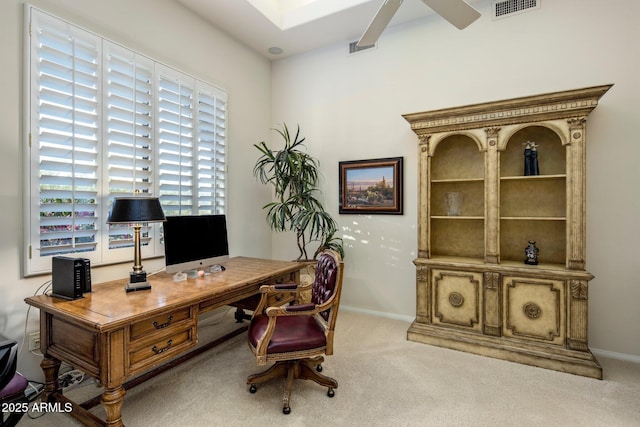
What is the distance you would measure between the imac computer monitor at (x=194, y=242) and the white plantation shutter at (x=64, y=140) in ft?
1.94

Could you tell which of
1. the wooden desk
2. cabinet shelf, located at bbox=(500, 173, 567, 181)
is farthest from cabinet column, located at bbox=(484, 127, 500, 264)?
the wooden desk

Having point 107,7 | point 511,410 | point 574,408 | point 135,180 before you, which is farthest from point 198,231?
point 574,408

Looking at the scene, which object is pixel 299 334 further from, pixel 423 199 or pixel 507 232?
pixel 507 232

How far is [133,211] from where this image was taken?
214cm

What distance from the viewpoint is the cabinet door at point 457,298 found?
9.73 ft

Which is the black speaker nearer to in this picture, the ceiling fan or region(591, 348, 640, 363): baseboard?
the ceiling fan

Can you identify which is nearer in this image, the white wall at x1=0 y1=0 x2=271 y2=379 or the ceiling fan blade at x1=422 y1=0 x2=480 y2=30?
the ceiling fan blade at x1=422 y1=0 x2=480 y2=30

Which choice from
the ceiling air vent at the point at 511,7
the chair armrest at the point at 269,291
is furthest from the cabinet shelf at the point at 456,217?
the ceiling air vent at the point at 511,7

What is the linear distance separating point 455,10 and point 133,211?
2526 mm

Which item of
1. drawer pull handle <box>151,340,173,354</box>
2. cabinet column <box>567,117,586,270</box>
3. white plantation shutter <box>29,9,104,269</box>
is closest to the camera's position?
drawer pull handle <box>151,340,173,354</box>

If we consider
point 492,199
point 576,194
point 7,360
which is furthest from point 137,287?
point 576,194

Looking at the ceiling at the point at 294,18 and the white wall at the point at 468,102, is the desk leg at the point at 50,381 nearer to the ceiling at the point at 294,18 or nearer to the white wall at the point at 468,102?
the white wall at the point at 468,102

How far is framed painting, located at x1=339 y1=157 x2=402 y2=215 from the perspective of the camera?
372 centimetres

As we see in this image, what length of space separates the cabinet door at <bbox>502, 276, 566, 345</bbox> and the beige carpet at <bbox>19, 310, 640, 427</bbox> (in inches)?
11.7
